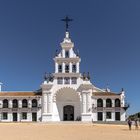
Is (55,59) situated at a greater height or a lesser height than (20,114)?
greater

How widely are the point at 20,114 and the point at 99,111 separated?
16.0 metres

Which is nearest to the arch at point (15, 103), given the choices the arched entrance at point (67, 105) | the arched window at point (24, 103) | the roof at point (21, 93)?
the arched window at point (24, 103)

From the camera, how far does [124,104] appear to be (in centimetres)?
8062

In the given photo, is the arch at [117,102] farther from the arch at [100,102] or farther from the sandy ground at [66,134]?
the sandy ground at [66,134]

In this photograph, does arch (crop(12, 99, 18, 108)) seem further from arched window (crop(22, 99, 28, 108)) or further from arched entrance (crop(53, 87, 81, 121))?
arched entrance (crop(53, 87, 81, 121))

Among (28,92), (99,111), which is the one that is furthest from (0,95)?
(99,111)

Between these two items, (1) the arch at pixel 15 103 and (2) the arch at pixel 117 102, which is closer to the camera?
(2) the arch at pixel 117 102

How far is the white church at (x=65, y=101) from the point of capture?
79.3 meters

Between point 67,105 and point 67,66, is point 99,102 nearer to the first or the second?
point 67,105

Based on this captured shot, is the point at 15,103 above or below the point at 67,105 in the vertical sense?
above

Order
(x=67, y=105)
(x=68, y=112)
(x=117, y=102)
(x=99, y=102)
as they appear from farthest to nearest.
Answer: (x=68, y=112) < (x=67, y=105) < (x=117, y=102) < (x=99, y=102)

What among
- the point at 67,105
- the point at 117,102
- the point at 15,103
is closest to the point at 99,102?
the point at 117,102

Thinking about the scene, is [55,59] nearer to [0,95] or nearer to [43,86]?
[43,86]

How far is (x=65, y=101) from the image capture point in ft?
265
